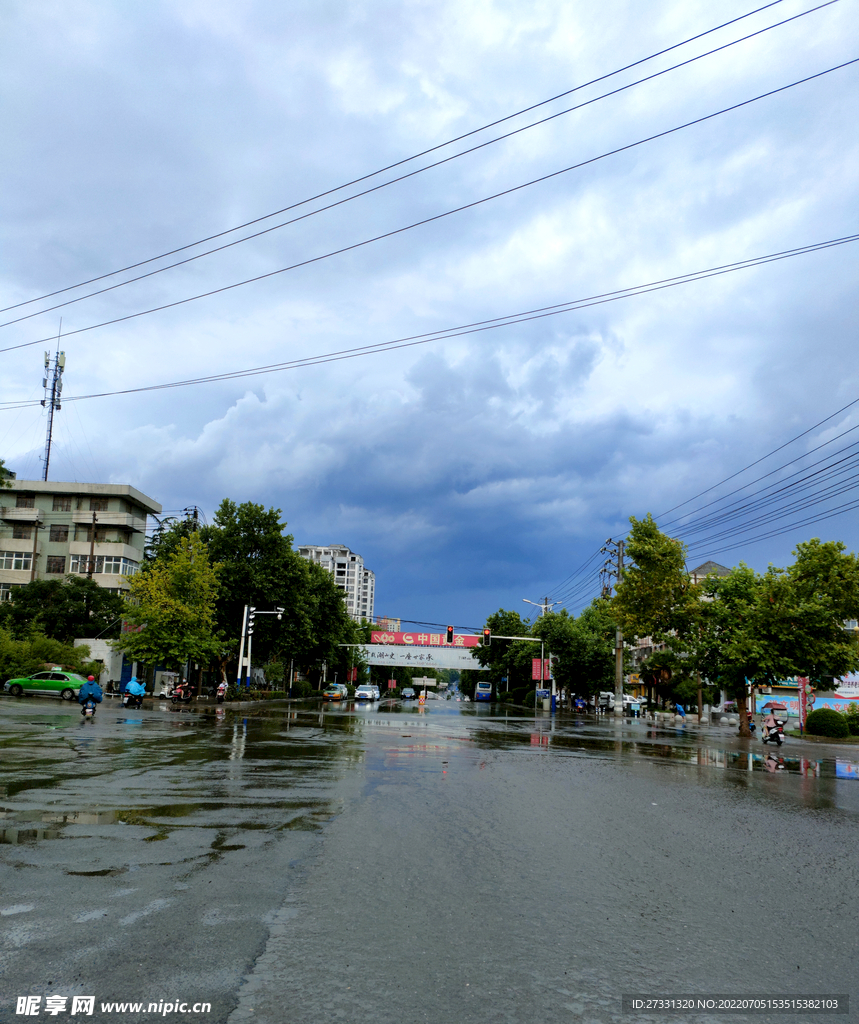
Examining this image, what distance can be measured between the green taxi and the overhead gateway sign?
65132 mm

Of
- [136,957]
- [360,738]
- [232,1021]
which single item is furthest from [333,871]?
[360,738]

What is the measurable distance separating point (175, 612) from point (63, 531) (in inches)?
1333

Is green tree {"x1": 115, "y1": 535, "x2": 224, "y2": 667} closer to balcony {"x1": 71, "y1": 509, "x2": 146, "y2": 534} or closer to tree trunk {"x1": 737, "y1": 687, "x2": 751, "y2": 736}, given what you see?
balcony {"x1": 71, "y1": 509, "x2": 146, "y2": 534}

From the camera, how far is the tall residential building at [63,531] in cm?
6994

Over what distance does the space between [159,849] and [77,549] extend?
70859 mm

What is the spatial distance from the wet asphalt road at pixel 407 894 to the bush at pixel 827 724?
28675mm

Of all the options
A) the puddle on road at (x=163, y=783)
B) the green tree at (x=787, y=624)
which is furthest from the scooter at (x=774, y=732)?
the puddle on road at (x=163, y=783)

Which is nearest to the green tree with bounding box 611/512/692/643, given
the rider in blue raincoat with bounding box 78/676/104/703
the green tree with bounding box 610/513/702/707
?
the green tree with bounding box 610/513/702/707

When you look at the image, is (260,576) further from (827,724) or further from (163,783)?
(163,783)

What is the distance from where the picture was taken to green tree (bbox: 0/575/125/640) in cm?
5700

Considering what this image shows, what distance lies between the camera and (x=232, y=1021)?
380 cm

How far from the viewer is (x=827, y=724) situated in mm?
37281

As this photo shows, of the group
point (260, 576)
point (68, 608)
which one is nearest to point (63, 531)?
point (68, 608)

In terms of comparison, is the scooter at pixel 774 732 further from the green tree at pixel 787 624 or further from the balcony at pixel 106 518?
the balcony at pixel 106 518
